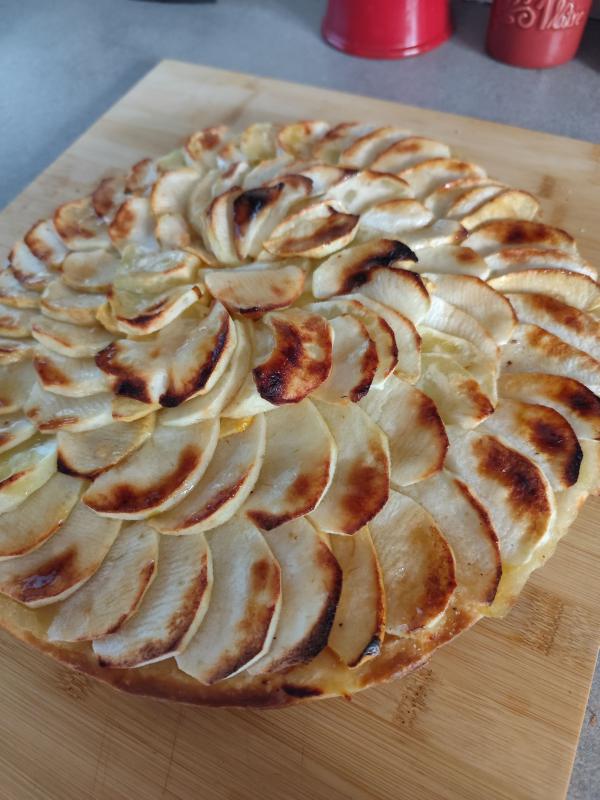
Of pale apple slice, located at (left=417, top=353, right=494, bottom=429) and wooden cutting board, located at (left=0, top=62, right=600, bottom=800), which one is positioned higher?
pale apple slice, located at (left=417, top=353, right=494, bottom=429)

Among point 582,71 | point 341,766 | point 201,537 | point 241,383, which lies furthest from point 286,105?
point 341,766

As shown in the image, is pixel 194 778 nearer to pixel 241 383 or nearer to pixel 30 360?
pixel 241 383

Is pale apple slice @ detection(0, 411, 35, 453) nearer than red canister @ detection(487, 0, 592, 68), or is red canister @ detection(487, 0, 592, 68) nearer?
pale apple slice @ detection(0, 411, 35, 453)

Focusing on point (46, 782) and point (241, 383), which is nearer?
point (46, 782)

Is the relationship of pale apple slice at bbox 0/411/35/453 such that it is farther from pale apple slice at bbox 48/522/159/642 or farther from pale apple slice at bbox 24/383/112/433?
pale apple slice at bbox 48/522/159/642

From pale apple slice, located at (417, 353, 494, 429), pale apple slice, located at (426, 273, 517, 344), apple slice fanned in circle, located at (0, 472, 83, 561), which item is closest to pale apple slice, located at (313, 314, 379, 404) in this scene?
pale apple slice, located at (417, 353, 494, 429)

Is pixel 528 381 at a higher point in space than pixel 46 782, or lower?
higher
